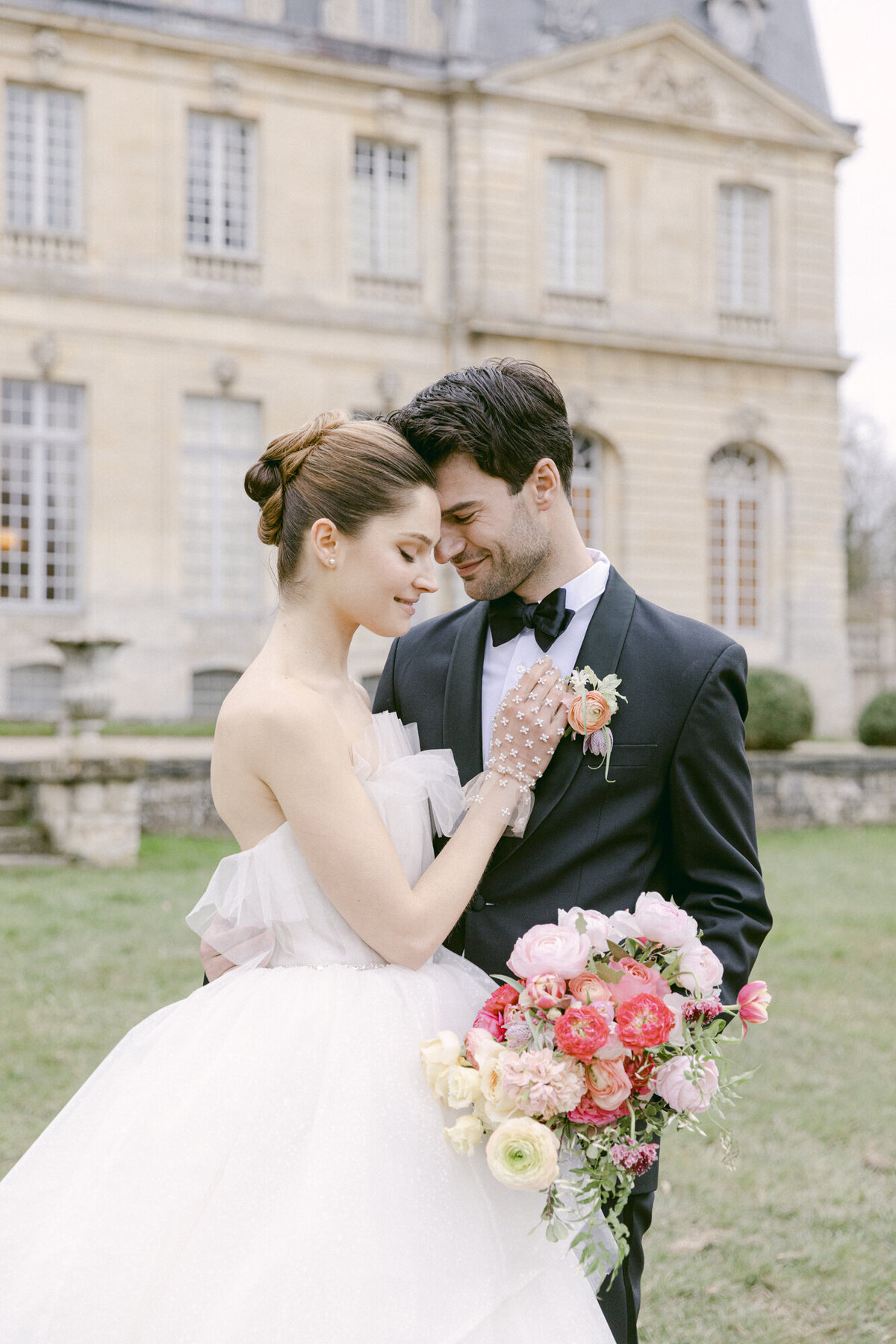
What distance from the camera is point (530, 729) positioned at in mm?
2383

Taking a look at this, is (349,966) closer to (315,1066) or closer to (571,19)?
(315,1066)

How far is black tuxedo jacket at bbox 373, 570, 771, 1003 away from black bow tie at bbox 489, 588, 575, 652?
135 millimetres

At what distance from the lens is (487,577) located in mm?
2668

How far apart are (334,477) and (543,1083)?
1.21 meters

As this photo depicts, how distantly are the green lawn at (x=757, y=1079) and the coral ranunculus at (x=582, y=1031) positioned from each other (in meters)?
2.32

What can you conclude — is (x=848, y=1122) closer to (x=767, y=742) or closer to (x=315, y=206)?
(x=767, y=742)

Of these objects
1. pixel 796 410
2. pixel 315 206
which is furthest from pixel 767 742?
pixel 315 206

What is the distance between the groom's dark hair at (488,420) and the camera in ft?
8.26

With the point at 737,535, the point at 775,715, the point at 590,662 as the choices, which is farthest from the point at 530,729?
the point at 737,535

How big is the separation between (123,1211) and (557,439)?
5.68 ft

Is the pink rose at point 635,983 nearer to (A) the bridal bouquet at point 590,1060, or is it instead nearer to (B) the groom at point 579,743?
(A) the bridal bouquet at point 590,1060

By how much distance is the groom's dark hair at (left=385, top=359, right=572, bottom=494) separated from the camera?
2.52 metres

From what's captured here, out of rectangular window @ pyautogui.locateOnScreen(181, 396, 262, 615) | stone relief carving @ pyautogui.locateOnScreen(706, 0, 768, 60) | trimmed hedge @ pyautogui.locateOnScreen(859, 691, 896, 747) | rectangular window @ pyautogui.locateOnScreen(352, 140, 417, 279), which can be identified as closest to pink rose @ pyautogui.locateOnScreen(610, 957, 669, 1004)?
trimmed hedge @ pyautogui.locateOnScreen(859, 691, 896, 747)

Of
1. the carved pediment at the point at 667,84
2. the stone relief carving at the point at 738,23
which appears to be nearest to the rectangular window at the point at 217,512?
the carved pediment at the point at 667,84
